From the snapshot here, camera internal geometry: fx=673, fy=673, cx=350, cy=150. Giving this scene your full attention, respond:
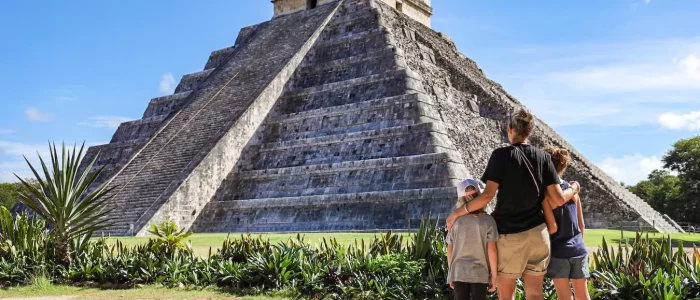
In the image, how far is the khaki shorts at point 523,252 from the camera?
4.10 metres

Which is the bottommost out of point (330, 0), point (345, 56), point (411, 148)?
point (411, 148)

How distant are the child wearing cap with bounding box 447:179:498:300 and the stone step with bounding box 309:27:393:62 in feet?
47.9

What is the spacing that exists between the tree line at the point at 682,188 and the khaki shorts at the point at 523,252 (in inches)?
1074

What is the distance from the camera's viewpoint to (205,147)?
17.6 metres

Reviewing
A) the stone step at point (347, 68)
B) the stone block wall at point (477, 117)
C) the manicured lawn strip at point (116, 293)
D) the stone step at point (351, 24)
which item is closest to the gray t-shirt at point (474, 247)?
the manicured lawn strip at point (116, 293)

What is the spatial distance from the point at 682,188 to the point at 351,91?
726 inches

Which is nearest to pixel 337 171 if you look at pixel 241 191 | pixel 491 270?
pixel 241 191

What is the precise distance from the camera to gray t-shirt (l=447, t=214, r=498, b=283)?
4.14 meters


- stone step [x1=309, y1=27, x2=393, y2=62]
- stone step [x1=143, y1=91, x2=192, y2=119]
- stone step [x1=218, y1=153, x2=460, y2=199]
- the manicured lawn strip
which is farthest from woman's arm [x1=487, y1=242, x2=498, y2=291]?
stone step [x1=143, y1=91, x2=192, y2=119]

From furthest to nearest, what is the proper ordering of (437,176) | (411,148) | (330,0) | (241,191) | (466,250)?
(330,0) → (241,191) → (411,148) → (437,176) → (466,250)

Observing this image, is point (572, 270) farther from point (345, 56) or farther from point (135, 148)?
point (135, 148)

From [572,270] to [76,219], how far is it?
21.8 feet

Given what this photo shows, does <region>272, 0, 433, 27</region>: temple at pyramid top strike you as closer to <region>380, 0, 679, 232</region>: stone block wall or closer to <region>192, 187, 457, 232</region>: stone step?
<region>380, 0, 679, 232</region>: stone block wall

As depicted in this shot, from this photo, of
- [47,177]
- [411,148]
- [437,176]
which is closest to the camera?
[47,177]
